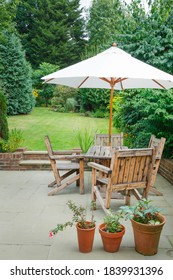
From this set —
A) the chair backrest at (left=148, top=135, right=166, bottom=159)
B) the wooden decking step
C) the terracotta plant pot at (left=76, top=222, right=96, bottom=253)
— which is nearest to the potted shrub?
the terracotta plant pot at (left=76, top=222, right=96, bottom=253)

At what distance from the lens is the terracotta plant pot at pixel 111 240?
2951 millimetres

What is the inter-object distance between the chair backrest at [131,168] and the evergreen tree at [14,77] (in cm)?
1164

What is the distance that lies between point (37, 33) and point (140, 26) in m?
19.8

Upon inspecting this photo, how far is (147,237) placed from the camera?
2.94 metres

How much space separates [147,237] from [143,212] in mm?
241

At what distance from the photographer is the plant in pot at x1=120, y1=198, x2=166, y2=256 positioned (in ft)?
9.58

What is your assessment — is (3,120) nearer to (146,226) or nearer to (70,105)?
(146,226)

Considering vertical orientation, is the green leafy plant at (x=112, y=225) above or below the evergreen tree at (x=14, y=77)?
below

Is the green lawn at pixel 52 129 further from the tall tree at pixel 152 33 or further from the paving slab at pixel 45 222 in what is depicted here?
the paving slab at pixel 45 222

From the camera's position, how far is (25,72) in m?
15.4

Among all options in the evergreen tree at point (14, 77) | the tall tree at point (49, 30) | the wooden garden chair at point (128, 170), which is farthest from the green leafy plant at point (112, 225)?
the tall tree at point (49, 30)

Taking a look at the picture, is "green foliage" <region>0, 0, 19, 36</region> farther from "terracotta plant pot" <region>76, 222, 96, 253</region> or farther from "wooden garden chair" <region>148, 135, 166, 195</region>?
"terracotta plant pot" <region>76, 222, 96, 253</region>

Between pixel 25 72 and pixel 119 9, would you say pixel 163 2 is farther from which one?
pixel 25 72
